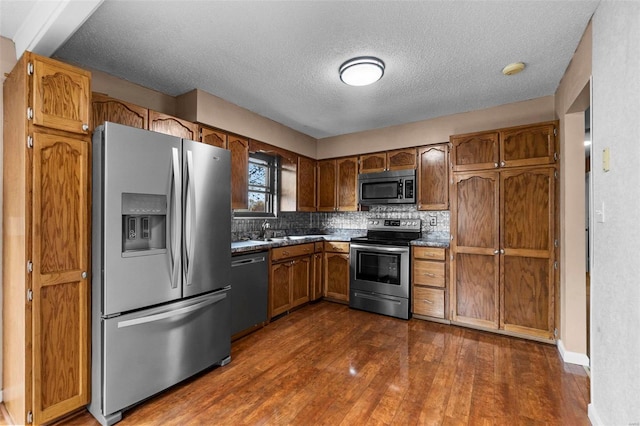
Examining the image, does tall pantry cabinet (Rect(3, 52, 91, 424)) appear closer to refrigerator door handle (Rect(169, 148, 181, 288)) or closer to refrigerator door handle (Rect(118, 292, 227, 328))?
refrigerator door handle (Rect(118, 292, 227, 328))

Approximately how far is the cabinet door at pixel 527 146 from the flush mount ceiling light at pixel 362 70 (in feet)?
5.23

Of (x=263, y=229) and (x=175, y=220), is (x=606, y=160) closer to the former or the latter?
(x=175, y=220)

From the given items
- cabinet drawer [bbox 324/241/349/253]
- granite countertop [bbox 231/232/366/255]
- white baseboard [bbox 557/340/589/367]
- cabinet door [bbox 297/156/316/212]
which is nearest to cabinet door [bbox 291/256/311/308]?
granite countertop [bbox 231/232/366/255]

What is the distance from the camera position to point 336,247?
4145mm

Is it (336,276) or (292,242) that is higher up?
(292,242)

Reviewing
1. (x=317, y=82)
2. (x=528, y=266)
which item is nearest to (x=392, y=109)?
(x=317, y=82)

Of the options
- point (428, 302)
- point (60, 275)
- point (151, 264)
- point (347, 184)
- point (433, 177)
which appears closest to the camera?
point (60, 275)

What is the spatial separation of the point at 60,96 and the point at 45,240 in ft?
2.76

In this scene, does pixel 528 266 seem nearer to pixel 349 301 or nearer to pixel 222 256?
pixel 349 301

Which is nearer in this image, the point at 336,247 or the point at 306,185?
the point at 336,247

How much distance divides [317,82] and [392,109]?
1.13m

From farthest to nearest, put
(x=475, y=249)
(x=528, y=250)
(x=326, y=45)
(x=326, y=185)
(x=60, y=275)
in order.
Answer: (x=326, y=185) < (x=475, y=249) < (x=528, y=250) < (x=326, y=45) < (x=60, y=275)

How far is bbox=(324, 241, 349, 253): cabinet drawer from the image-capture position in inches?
160

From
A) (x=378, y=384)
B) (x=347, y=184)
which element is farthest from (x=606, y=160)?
(x=347, y=184)
